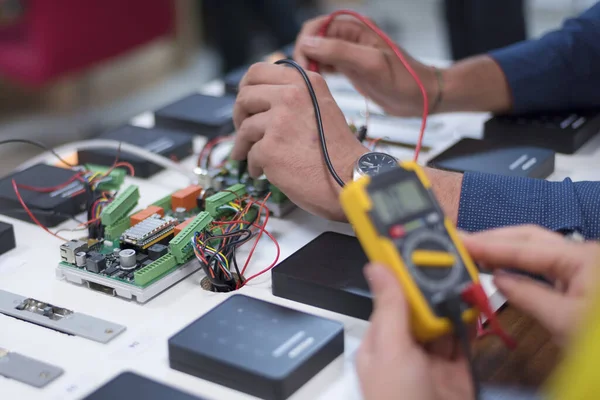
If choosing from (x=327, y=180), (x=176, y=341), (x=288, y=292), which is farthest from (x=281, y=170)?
(x=176, y=341)

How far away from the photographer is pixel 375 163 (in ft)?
3.64

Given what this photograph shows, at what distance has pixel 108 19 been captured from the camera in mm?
3246

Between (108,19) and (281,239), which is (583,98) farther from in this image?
(108,19)

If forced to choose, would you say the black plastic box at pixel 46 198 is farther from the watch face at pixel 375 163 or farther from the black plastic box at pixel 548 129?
the black plastic box at pixel 548 129

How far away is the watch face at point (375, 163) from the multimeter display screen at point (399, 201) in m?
0.28

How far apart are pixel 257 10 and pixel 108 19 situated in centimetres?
87

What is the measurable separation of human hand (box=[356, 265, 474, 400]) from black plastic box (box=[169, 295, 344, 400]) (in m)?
0.11

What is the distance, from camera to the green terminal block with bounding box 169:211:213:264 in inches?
39.0

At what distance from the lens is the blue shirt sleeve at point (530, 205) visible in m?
1.02

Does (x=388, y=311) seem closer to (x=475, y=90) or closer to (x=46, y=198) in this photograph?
(x=46, y=198)

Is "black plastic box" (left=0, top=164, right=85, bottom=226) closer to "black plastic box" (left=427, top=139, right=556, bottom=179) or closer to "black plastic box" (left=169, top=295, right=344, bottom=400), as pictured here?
"black plastic box" (left=169, top=295, right=344, bottom=400)

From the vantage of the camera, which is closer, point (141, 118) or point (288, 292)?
point (288, 292)

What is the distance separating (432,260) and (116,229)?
49cm

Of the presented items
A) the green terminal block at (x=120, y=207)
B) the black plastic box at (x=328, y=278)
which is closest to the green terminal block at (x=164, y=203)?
the green terminal block at (x=120, y=207)
